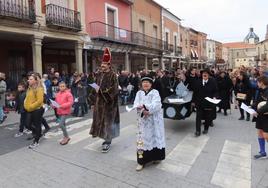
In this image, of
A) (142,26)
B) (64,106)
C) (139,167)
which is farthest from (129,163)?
(142,26)

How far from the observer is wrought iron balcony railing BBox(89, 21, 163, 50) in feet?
52.7

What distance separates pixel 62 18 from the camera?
43.7ft

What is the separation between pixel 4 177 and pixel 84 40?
11572 millimetres

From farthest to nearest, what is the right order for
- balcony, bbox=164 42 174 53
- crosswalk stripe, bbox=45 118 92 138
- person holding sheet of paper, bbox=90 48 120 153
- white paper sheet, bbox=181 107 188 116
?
balcony, bbox=164 42 174 53, white paper sheet, bbox=181 107 188 116, crosswalk stripe, bbox=45 118 92 138, person holding sheet of paper, bbox=90 48 120 153

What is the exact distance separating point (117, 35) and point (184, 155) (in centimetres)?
1428

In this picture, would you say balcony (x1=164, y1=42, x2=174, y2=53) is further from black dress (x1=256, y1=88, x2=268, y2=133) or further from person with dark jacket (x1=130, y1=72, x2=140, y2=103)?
black dress (x1=256, y1=88, x2=268, y2=133)

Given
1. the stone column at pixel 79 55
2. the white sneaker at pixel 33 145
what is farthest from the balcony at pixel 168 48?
the white sneaker at pixel 33 145

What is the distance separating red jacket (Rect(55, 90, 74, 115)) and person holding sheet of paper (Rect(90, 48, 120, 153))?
0.82 metres

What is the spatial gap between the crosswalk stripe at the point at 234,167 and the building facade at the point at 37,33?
367 inches

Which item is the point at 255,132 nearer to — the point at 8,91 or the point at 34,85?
the point at 34,85

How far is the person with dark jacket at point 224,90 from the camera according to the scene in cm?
991

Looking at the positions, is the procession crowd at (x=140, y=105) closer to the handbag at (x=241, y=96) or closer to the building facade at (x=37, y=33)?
the handbag at (x=241, y=96)

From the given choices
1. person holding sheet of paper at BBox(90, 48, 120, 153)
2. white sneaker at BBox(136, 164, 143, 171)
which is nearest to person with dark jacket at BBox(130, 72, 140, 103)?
person holding sheet of paper at BBox(90, 48, 120, 153)

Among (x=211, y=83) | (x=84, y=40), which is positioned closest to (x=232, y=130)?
(x=211, y=83)
